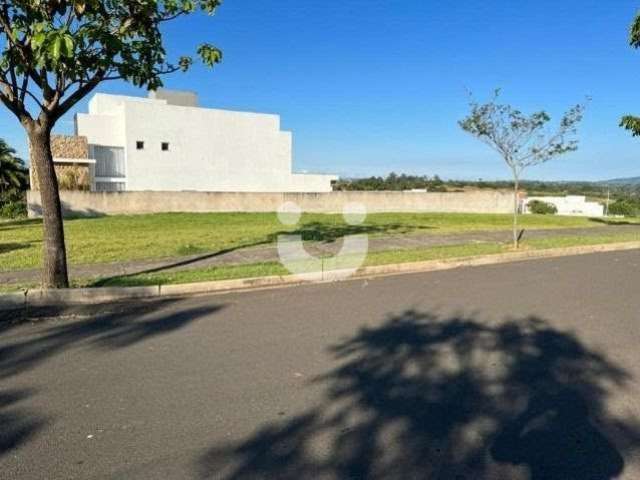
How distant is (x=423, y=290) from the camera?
25.9 ft

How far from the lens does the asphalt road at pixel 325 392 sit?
304cm

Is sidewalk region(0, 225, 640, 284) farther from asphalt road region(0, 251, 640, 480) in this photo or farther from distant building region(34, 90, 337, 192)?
distant building region(34, 90, 337, 192)

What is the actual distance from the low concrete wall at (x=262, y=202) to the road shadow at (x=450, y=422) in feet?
63.9

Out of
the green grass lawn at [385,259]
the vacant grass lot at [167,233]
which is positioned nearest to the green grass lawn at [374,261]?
the green grass lawn at [385,259]

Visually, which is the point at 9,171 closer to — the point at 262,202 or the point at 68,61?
the point at 262,202

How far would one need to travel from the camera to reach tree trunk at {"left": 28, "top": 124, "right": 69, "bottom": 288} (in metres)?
7.09

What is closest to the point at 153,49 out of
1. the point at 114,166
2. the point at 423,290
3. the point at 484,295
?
the point at 423,290

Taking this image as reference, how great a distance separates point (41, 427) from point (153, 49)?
573 centimetres

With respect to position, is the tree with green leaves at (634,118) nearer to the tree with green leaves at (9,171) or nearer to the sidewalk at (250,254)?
the sidewalk at (250,254)

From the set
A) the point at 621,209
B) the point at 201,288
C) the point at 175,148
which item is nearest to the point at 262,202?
the point at 201,288

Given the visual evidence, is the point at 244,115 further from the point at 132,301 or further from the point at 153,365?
the point at 153,365

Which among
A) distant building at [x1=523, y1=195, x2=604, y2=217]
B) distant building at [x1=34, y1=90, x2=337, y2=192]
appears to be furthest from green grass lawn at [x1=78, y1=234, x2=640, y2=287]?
distant building at [x1=523, y1=195, x2=604, y2=217]

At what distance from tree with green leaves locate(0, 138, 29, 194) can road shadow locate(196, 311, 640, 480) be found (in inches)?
1660

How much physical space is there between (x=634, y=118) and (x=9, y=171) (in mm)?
40965
